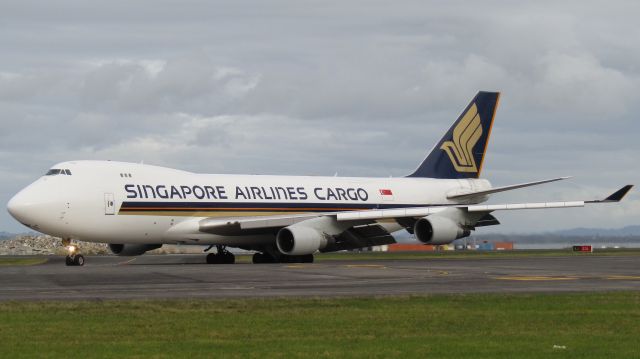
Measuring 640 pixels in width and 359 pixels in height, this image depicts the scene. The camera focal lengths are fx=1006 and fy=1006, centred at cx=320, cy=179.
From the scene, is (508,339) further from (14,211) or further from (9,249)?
(9,249)

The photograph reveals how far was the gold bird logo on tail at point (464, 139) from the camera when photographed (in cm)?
6019

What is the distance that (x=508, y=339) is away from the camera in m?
15.1

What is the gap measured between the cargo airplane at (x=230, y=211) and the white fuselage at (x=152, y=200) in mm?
46

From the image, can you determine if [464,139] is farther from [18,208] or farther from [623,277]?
[623,277]

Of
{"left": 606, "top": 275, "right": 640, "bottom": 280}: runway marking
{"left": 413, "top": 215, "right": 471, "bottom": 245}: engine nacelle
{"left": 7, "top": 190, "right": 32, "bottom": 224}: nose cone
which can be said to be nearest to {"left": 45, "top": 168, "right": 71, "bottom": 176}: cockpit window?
{"left": 7, "top": 190, "right": 32, "bottom": 224}: nose cone

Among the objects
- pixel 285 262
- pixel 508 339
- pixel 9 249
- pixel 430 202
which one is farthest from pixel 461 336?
pixel 9 249

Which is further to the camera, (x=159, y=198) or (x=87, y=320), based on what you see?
(x=159, y=198)

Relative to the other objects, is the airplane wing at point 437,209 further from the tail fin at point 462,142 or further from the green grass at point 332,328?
the green grass at point 332,328

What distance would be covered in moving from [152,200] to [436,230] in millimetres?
13526

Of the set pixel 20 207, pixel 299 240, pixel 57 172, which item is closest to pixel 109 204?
pixel 57 172

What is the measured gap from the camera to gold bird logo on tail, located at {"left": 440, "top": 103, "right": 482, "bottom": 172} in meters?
60.2

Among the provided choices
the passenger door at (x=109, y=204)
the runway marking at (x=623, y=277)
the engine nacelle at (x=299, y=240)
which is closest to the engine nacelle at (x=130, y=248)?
the passenger door at (x=109, y=204)

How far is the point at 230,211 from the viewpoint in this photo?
48938 millimetres

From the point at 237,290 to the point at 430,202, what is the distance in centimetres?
3401
